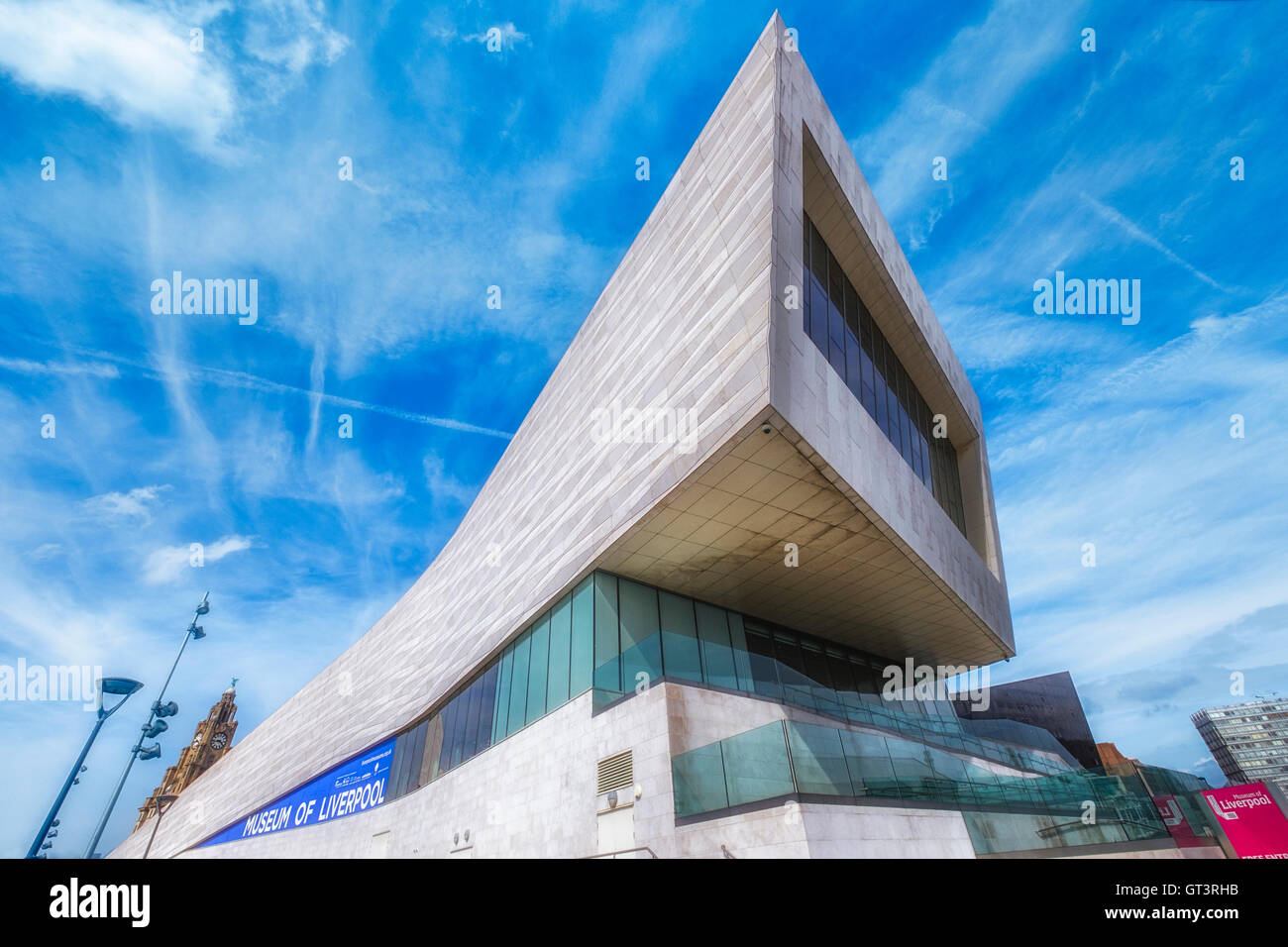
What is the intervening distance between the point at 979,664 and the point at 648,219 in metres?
21.4

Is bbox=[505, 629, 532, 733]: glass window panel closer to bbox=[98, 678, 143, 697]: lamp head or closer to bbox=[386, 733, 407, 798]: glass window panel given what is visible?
bbox=[386, 733, 407, 798]: glass window panel

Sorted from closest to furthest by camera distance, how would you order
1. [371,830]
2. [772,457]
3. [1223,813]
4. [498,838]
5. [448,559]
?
[1223,813] < [772,457] < [498,838] < [371,830] < [448,559]

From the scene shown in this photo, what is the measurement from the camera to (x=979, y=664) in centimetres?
2364

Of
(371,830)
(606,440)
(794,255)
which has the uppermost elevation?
(794,255)

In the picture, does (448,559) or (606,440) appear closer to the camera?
(606,440)

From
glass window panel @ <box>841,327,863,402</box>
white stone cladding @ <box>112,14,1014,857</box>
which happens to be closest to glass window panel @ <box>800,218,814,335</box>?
white stone cladding @ <box>112,14,1014,857</box>

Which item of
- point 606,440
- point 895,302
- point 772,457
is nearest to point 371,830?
point 606,440

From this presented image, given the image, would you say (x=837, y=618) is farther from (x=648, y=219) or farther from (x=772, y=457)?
(x=648, y=219)

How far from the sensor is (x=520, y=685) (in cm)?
1589

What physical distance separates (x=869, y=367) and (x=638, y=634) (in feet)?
33.7

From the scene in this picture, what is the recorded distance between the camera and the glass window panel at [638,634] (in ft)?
40.2

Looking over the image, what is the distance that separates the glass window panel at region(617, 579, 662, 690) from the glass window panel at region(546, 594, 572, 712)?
4.96 ft

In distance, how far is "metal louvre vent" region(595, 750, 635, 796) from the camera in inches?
421

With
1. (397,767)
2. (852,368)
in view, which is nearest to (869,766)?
(852,368)
